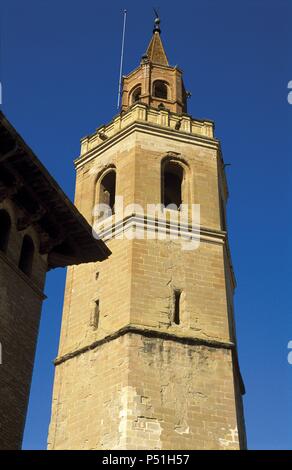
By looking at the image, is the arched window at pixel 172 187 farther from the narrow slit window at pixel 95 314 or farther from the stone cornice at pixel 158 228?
the narrow slit window at pixel 95 314

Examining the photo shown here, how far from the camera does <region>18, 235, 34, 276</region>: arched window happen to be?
1195 cm

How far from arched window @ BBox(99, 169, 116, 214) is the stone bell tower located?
0.15 ft

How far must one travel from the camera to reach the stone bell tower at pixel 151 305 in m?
15.6

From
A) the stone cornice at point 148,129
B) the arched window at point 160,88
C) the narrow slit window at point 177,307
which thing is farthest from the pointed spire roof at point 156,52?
the narrow slit window at point 177,307

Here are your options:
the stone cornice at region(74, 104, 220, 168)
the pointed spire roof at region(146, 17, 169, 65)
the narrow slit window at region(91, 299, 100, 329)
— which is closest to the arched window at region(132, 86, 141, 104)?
the pointed spire roof at region(146, 17, 169, 65)

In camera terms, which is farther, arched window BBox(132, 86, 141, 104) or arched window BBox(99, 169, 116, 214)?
arched window BBox(132, 86, 141, 104)

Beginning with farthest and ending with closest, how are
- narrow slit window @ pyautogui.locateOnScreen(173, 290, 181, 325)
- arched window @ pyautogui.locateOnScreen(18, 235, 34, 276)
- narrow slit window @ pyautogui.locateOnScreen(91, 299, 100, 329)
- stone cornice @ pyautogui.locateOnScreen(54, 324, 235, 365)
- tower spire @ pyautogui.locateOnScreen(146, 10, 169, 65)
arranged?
tower spire @ pyautogui.locateOnScreen(146, 10, 169, 65) → narrow slit window @ pyautogui.locateOnScreen(91, 299, 100, 329) → narrow slit window @ pyautogui.locateOnScreen(173, 290, 181, 325) → stone cornice @ pyautogui.locateOnScreen(54, 324, 235, 365) → arched window @ pyautogui.locateOnScreen(18, 235, 34, 276)

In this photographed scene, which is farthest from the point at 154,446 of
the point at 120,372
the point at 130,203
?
the point at 130,203

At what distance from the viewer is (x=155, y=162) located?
806 inches

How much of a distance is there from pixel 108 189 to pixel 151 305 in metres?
5.72

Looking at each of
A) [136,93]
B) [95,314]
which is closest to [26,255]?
[95,314]

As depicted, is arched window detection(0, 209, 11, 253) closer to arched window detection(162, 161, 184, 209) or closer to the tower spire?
arched window detection(162, 161, 184, 209)

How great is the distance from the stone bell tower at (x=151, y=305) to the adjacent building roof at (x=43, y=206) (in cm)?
392

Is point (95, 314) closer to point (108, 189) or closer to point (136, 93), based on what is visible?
point (108, 189)
